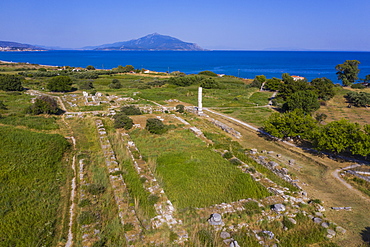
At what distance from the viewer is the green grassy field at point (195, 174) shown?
41.9ft

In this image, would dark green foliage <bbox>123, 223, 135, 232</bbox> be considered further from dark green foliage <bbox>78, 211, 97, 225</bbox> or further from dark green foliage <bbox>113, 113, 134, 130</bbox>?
dark green foliage <bbox>113, 113, 134, 130</bbox>

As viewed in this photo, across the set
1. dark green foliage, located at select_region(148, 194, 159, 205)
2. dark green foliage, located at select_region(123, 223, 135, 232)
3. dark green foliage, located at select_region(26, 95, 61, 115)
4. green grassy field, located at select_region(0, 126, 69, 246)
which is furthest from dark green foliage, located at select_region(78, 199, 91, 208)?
dark green foliage, located at select_region(26, 95, 61, 115)

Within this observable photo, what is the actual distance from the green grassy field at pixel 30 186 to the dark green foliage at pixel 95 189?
4.73 ft

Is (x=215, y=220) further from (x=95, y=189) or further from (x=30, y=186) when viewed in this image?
(x=30, y=186)

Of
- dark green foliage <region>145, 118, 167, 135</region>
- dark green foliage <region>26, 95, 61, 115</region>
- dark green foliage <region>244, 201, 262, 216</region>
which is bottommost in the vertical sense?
dark green foliage <region>244, 201, 262, 216</region>

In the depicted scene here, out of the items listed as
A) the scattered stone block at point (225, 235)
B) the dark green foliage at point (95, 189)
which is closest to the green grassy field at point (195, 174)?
the scattered stone block at point (225, 235)

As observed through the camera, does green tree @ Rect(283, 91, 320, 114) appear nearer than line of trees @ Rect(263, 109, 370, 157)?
No

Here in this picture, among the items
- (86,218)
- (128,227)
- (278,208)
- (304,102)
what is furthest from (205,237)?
(304,102)

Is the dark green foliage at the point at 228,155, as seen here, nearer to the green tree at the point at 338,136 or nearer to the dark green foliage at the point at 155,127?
the green tree at the point at 338,136

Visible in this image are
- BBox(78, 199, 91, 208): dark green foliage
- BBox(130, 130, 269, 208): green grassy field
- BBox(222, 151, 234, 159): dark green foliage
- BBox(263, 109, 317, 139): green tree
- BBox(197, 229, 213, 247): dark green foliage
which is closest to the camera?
BBox(197, 229, 213, 247): dark green foliage

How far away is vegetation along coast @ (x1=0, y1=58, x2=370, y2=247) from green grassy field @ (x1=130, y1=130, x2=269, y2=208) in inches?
2.6

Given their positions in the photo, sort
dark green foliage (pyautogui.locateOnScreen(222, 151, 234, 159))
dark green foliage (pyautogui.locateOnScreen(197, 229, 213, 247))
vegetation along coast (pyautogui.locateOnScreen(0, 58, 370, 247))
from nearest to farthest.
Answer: dark green foliage (pyautogui.locateOnScreen(197, 229, 213, 247)) < vegetation along coast (pyautogui.locateOnScreen(0, 58, 370, 247)) < dark green foliage (pyautogui.locateOnScreen(222, 151, 234, 159))

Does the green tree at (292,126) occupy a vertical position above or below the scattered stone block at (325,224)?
above

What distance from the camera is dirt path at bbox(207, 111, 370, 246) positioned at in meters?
10.9
